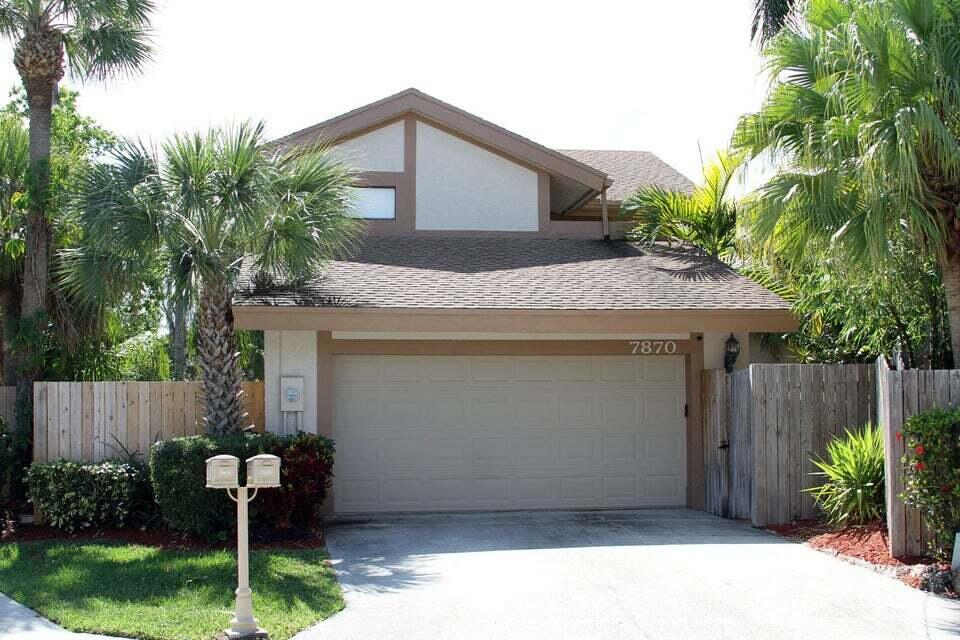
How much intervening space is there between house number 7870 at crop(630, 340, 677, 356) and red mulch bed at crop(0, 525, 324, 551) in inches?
Result: 196

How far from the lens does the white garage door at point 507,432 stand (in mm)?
12977

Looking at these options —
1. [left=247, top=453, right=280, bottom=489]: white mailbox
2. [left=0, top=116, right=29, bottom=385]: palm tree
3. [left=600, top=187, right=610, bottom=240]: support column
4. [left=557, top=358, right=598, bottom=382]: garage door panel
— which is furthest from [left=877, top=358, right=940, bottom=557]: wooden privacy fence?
[left=0, top=116, right=29, bottom=385]: palm tree

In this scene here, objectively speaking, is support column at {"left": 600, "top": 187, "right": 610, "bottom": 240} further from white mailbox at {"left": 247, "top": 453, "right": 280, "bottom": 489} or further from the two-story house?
white mailbox at {"left": 247, "top": 453, "right": 280, "bottom": 489}

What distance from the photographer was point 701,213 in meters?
Result: 15.5

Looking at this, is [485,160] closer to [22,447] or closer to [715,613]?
[22,447]

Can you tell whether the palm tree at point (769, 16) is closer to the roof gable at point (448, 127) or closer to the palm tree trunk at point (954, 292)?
the roof gable at point (448, 127)

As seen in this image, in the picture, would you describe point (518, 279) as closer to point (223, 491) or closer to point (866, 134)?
point (223, 491)

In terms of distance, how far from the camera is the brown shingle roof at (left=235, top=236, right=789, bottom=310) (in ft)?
39.7

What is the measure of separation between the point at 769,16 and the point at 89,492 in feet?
50.8

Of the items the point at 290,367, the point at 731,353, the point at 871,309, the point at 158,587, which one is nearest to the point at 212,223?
the point at 290,367

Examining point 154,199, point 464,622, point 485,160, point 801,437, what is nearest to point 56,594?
point 464,622

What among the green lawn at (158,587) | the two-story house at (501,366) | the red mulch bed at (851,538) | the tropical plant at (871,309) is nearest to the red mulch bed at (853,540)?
the red mulch bed at (851,538)

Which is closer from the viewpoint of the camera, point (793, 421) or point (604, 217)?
point (793, 421)

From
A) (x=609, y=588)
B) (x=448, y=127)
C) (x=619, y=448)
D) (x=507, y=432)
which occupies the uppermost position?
(x=448, y=127)
